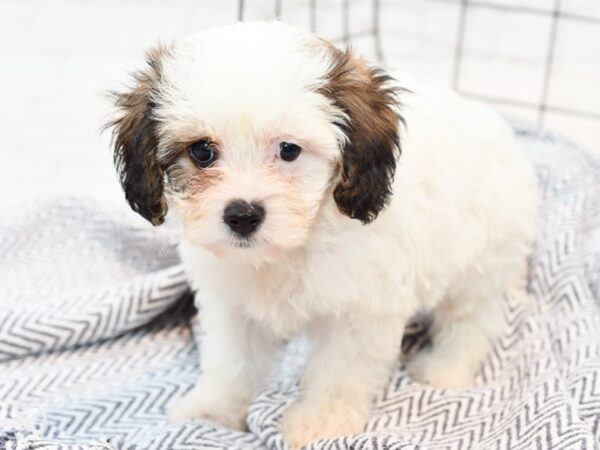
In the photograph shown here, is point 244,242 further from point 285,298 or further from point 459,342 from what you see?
point 459,342

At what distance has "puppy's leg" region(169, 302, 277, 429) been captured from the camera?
293 cm

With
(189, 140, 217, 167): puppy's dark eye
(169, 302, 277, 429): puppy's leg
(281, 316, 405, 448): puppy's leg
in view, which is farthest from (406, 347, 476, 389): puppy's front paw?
(189, 140, 217, 167): puppy's dark eye

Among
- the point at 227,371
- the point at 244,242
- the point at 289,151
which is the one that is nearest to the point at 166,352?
the point at 227,371

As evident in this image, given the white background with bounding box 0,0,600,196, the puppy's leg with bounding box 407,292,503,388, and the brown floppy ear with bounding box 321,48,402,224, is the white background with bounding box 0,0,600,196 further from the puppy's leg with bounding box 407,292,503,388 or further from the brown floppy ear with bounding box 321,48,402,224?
the brown floppy ear with bounding box 321,48,402,224

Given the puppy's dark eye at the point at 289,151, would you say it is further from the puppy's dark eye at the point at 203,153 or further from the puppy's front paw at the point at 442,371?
the puppy's front paw at the point at 442,371

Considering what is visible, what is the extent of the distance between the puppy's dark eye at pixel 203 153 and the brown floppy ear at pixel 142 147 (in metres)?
0.10

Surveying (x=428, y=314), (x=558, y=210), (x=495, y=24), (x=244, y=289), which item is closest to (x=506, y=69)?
(x=495, y=24)

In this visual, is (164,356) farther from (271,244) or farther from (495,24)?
(495,24)

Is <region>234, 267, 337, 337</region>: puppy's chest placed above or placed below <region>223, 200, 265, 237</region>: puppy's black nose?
below

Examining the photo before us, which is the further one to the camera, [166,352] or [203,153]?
[166,352]

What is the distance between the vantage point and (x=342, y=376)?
2.79 meters

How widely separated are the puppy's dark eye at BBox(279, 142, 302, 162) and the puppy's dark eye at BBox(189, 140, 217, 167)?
0.16m

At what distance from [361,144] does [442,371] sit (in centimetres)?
116

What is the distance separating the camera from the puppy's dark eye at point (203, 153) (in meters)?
2.27
